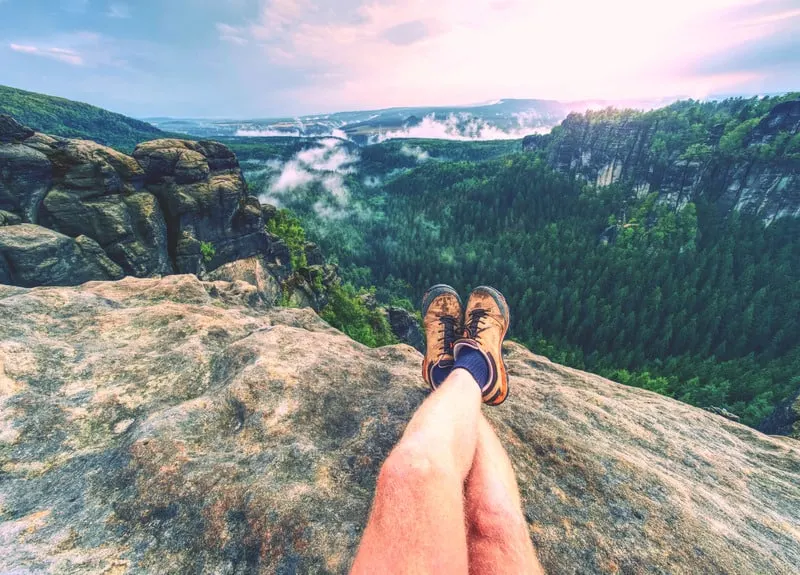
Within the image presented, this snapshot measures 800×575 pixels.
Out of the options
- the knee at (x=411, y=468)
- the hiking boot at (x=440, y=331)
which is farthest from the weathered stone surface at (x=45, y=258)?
the knee at (x=411, y=468)

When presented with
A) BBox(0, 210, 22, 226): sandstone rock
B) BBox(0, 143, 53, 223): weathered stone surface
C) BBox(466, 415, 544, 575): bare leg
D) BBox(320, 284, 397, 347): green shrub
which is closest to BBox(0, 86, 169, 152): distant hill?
BBox(320, 284, 397, 347): green shrub

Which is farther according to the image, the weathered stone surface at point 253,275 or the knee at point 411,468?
the weathered stone surface at point 253,275

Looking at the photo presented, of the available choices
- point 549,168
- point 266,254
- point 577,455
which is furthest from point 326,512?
point 549,168

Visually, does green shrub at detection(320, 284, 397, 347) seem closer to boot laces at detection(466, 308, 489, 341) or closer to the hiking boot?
the hiking boot

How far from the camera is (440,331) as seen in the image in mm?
7312

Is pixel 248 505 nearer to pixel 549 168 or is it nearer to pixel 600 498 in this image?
pixel 600 498

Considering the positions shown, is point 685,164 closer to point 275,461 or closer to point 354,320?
point 354,320

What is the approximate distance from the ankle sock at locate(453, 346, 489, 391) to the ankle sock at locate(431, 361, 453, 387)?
31 centimetres

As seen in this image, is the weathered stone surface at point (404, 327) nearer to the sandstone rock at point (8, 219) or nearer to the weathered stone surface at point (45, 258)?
the weathered stone surface at point (45, 258)

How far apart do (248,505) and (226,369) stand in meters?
3.09

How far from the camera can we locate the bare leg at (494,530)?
2451 millimetres

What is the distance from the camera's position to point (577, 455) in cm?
463

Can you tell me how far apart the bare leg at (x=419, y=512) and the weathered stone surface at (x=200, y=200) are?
27.0 m

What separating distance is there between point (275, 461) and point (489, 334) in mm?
4467
